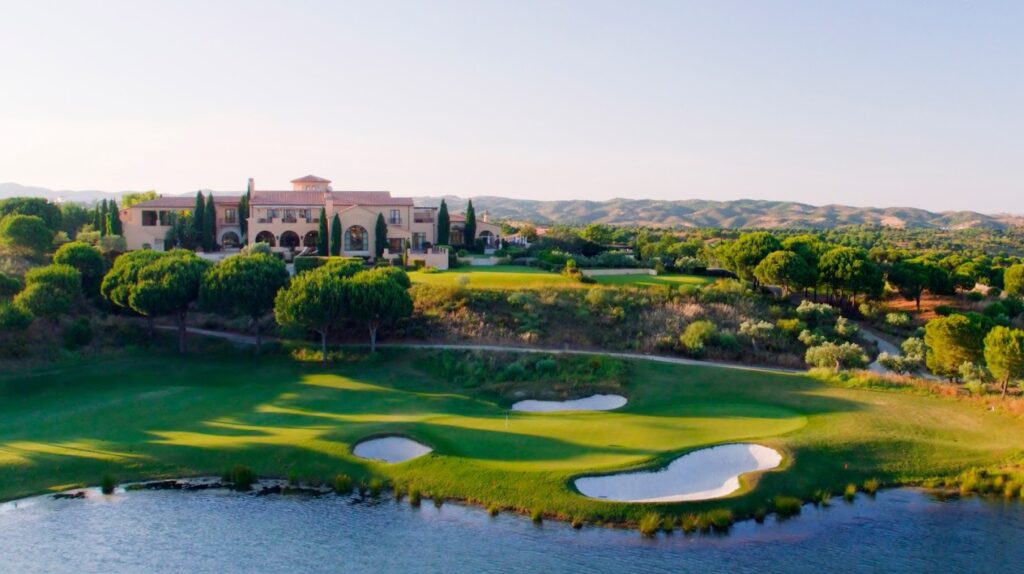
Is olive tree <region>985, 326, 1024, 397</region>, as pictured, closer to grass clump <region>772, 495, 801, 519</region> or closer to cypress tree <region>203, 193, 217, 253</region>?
grass clump <region>772, 495, 801, 519</region>

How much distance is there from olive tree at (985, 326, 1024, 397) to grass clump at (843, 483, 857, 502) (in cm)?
1413

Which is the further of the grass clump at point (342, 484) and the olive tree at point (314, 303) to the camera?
the olive tree at point (314, 303)

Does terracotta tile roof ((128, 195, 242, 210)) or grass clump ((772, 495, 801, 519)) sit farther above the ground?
terracotta tile roof ((128, 195, 242, 210))

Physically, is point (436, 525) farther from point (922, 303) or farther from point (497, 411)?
point (922, 303)

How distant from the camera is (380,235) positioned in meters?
70.9

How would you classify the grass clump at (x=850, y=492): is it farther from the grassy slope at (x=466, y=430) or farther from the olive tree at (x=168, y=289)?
the olive tree at (x=168, y=289)

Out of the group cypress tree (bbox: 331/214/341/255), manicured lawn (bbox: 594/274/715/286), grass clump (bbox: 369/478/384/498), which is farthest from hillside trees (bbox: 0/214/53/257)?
grass clump (bbox: 369/478/384/498)

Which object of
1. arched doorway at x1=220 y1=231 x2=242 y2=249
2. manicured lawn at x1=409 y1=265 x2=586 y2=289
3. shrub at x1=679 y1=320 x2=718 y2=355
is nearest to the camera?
shrub at x1=679 y1=320 x2=718 y2=355

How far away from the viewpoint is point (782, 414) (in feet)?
114

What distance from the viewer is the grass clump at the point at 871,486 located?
27.5 metres

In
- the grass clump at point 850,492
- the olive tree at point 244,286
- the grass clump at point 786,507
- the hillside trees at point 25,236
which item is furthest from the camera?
the hillside trees at point 25,236

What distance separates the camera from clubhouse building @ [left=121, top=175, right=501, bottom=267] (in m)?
71.6

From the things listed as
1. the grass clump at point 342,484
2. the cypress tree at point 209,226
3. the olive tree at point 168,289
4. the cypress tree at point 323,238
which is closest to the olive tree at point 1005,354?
the grass clump at point 342,484

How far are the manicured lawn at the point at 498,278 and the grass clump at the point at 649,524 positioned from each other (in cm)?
3211
